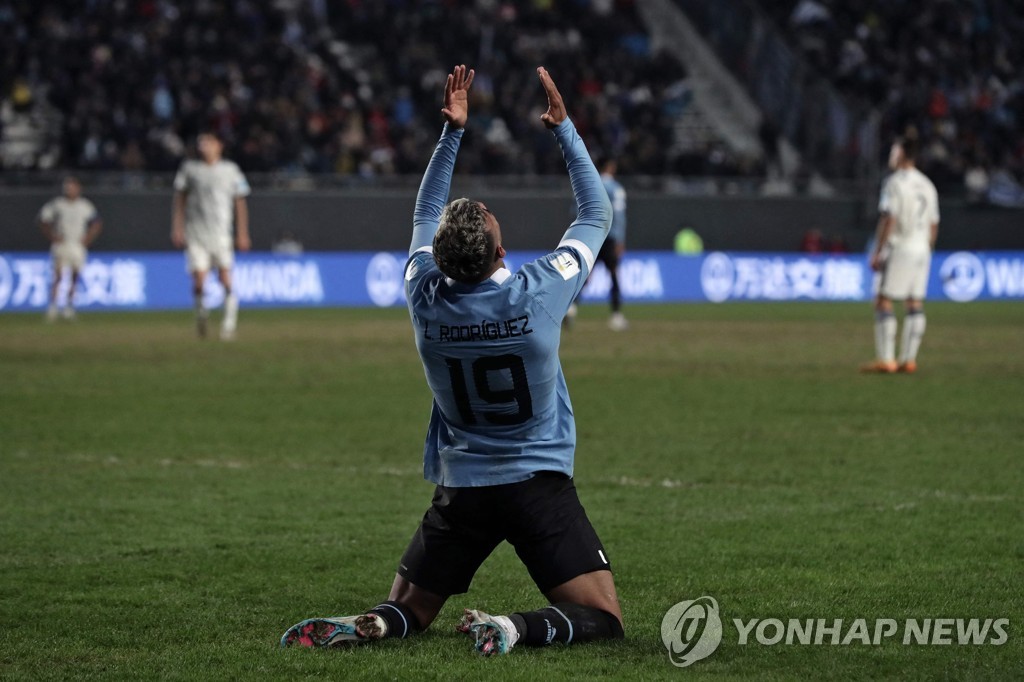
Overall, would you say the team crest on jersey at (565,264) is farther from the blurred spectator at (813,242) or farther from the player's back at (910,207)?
the blurred spectator at (813,242)

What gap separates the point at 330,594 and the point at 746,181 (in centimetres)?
3049

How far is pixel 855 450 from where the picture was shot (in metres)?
9.99

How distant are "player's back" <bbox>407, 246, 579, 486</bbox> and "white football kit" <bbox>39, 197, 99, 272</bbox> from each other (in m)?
21.4

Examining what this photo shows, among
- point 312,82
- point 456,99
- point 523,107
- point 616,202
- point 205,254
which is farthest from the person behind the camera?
point 523,107

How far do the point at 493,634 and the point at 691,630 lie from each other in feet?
2.39

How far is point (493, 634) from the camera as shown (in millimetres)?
4934

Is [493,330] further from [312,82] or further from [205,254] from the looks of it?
[312,82]

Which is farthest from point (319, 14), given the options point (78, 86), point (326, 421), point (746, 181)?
point (326, 421)

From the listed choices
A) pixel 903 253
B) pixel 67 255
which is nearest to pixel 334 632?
pixel 903 253

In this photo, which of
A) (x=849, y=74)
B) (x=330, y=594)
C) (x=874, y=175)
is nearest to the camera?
(x=330, y=594)

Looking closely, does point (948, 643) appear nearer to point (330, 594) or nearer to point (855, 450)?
point (330, 594)

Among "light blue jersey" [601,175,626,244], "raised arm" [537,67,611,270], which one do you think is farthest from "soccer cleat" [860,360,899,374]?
"raised arm" [537,67,611,270]

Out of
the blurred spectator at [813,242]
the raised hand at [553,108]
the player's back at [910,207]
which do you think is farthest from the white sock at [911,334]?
the blurred spectator at [813,242]

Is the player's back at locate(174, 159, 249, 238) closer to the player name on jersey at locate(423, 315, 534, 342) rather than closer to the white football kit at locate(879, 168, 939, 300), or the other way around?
the white football kit at locate(879, 168, 939, 300)
